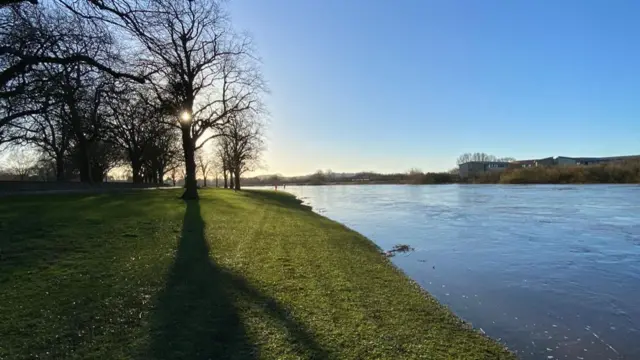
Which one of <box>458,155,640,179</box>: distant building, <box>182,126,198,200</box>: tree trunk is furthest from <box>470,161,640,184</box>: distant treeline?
<box>182,126,198,200</box>: tree trunk

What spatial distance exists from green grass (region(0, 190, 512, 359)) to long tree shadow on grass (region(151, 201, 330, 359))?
0.06 ft

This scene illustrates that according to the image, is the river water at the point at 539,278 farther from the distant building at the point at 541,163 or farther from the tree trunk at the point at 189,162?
the distant building at the point at 541,163

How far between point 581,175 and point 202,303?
96.0m

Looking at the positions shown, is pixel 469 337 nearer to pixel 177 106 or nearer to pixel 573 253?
pixel 573 253

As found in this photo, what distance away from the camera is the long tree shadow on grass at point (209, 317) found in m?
5.10

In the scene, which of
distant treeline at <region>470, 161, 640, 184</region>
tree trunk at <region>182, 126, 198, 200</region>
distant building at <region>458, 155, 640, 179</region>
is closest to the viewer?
tree trunk at <region>182, 126, 198, 200</region>

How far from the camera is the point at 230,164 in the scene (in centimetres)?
5428

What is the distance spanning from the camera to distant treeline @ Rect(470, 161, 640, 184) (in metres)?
78.1

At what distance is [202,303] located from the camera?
679 cm

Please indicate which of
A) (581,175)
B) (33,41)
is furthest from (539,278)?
(581,175)

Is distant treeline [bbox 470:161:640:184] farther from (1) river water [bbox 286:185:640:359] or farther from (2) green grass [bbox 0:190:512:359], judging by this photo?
(2) green grass [bbox 0:190:512:359]

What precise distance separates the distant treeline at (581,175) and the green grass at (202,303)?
287 ft

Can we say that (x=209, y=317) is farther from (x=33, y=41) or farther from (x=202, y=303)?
(x=33, y=41)

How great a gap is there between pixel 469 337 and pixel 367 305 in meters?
1.77
